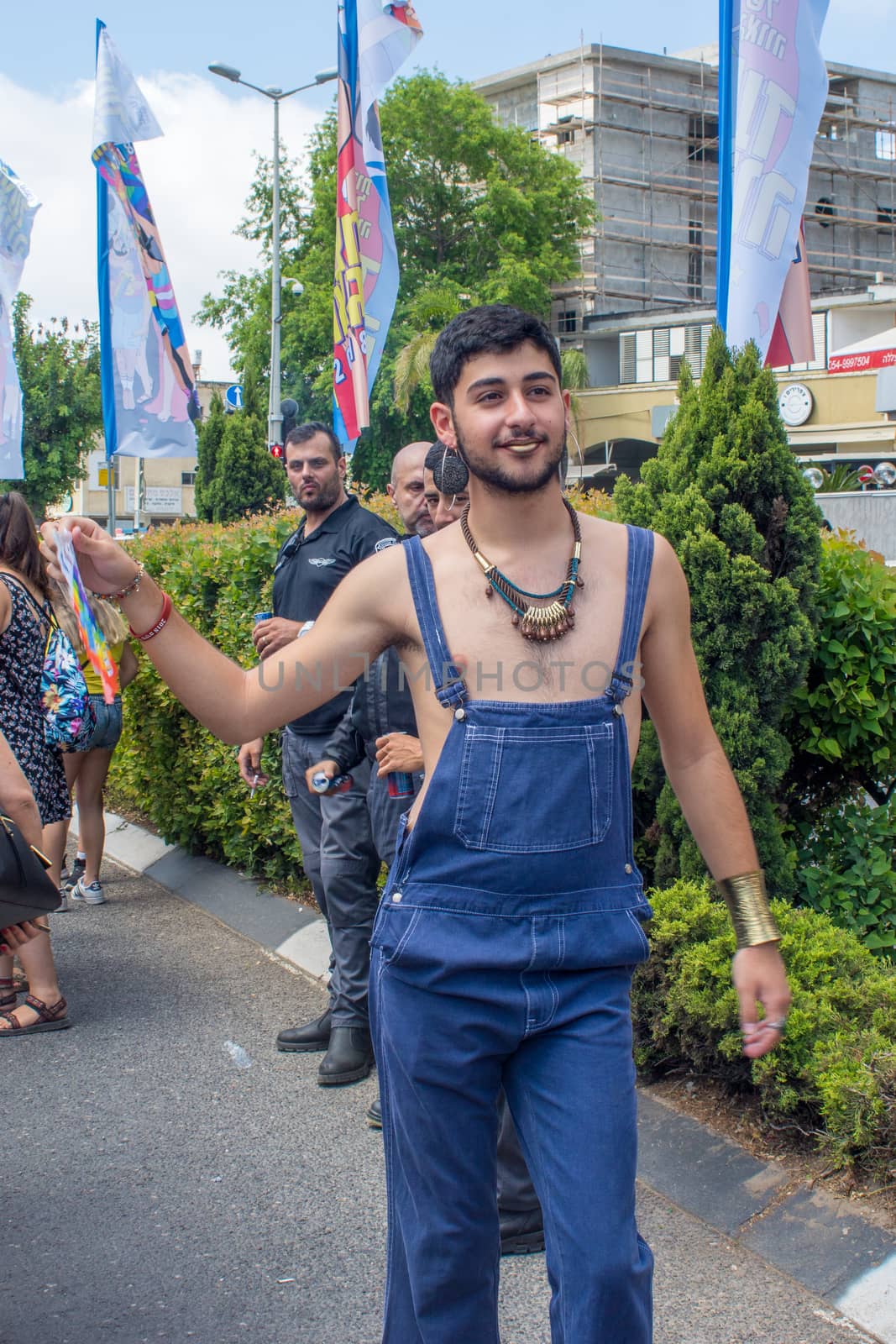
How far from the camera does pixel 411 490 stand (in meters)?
4.60

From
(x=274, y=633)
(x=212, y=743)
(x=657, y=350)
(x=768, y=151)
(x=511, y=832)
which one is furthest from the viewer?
(x=657, y=350)

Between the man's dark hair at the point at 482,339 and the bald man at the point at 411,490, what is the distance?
6.37 feet

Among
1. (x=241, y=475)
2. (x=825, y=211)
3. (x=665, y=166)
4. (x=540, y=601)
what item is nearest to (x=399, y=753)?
(x=540, y=601)

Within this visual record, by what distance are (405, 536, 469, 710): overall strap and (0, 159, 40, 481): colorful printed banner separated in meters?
8.74

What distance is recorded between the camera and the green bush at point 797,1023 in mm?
3357

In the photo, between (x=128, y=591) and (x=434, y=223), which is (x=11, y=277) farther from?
(x=434, y=223)

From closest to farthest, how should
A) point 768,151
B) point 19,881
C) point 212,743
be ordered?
point 19,881, point 768,151, point 212,743

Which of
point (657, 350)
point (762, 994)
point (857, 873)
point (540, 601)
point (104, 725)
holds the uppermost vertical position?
point (657, 350)

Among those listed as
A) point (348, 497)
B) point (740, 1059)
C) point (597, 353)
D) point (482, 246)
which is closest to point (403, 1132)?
A: point (740, 1059)

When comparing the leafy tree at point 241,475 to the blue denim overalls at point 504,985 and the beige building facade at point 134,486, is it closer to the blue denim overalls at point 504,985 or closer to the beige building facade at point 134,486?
the beige building facade at point 134,486

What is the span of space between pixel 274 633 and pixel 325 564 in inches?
25.8


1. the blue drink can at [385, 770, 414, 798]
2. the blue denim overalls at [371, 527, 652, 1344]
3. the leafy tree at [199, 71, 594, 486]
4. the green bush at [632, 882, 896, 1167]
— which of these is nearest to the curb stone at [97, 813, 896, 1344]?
the green bush at [632, 882, 896, 1167]

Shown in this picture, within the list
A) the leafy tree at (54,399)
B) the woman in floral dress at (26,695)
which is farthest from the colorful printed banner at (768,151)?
the leafy tree at (54,399)

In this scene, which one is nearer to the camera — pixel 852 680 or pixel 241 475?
pixel 852 680
